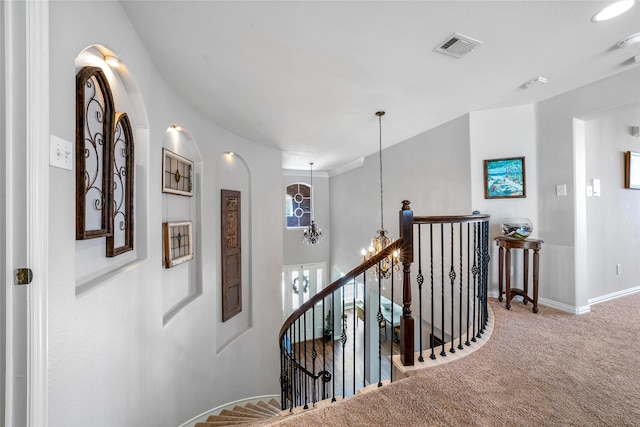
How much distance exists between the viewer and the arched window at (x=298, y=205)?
815 cm

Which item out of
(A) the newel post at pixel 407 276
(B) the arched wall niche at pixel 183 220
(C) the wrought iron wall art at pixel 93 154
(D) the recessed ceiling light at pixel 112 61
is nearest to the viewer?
(C) the wrought iron wall art at pixel 93 154

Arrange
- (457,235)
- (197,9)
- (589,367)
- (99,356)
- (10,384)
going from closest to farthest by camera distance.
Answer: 1. (10,384)
2. (99,356)
3. (197,9)
4. (589,367)
5. (457,235)

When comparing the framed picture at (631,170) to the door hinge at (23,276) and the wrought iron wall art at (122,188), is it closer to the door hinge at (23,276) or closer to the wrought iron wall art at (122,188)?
the wrought iron wall art at (122,188)

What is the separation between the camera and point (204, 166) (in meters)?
3.43

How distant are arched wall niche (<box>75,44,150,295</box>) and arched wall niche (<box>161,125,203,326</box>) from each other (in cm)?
62

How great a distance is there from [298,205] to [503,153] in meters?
5.71

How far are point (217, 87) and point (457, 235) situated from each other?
3544 millimetres

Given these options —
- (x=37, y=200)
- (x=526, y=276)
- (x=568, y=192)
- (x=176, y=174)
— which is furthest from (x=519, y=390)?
(x=176, y=174)

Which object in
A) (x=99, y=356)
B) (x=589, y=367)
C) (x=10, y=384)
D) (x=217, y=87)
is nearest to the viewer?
(x=10, y=384)

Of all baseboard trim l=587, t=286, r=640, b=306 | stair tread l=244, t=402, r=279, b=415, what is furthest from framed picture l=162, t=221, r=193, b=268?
baseboard trim l=587, t=286, r=640, b=306

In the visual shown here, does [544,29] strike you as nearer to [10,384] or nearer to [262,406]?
[10,384]

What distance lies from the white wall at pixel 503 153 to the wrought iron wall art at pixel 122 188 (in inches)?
144

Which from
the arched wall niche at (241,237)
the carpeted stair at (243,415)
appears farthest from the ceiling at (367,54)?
the carpeted stair at (243,415)

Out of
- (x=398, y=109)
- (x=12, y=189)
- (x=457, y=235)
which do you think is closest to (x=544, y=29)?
(x=398, y=109)
